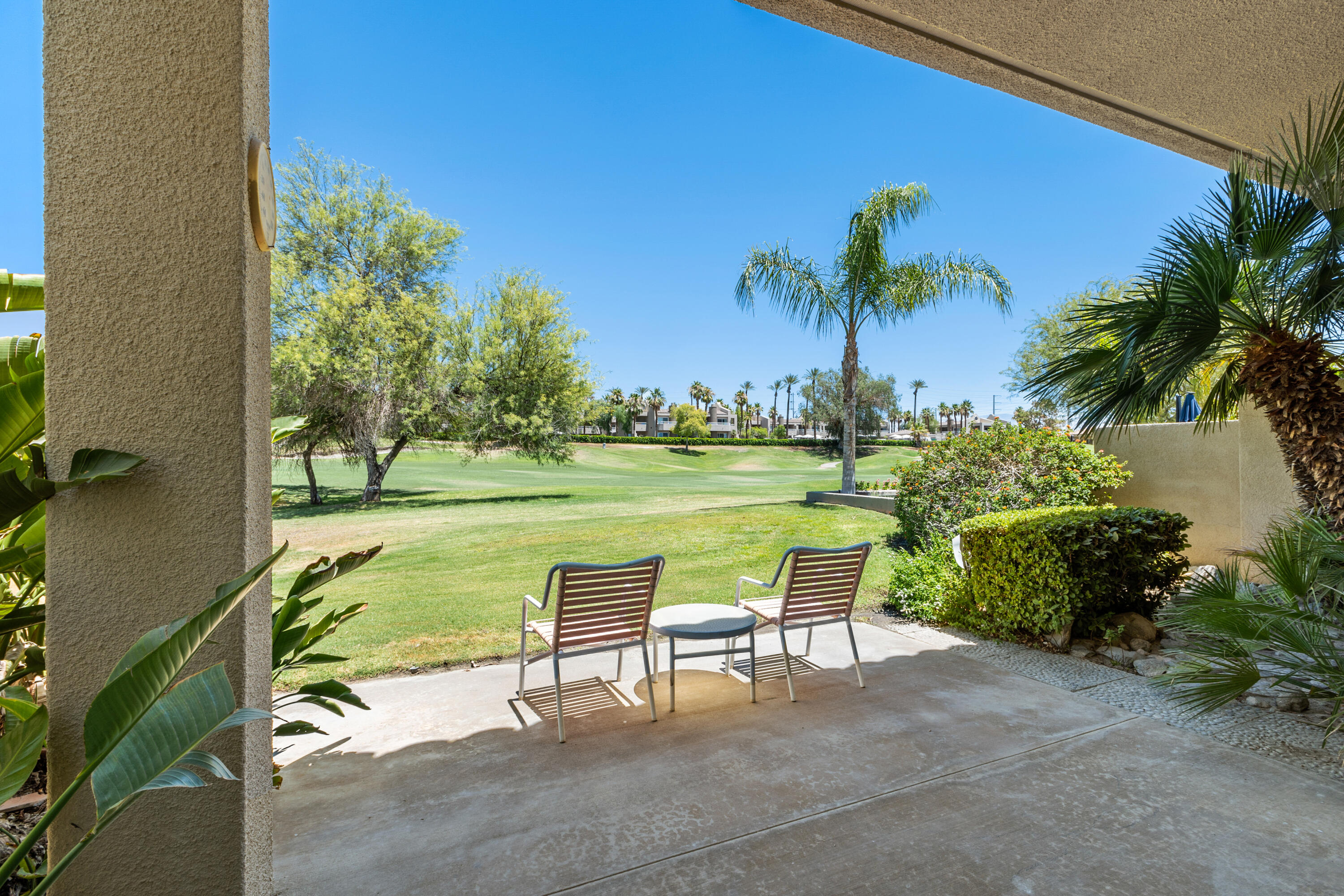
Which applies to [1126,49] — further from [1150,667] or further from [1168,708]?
[1150,667]

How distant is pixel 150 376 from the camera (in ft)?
4.41

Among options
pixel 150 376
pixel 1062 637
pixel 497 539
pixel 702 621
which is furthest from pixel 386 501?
pixel 150 376

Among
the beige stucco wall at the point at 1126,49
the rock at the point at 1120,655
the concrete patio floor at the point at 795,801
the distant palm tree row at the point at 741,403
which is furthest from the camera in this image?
the distant palm tree row at the point at 741,403

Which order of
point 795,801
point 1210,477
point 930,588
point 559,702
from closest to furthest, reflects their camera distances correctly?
point 795,801 → point 559,702 → point 930,588 → point 1210,477

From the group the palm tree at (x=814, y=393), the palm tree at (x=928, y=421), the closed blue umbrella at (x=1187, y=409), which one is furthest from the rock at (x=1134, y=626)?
the palm tree at (x=928, y=421)

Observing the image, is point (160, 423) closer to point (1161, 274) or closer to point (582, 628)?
point (582, 628)

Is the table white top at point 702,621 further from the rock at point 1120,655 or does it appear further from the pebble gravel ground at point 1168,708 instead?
the rock at point 1120,655

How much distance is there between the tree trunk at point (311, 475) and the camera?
51.9ft

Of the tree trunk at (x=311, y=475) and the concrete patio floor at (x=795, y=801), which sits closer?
the concrete patio floor at (x=795, y=801)

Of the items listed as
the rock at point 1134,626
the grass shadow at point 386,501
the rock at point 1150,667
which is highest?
the rock at point 1134,626

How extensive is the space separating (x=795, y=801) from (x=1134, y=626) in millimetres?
3673

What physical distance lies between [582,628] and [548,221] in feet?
107

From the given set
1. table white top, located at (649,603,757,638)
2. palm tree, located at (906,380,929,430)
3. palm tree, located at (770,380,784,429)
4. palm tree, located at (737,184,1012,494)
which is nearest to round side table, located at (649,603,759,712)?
table white top, located at (649,603,757,638)

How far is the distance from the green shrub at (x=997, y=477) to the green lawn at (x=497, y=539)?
1030mm
